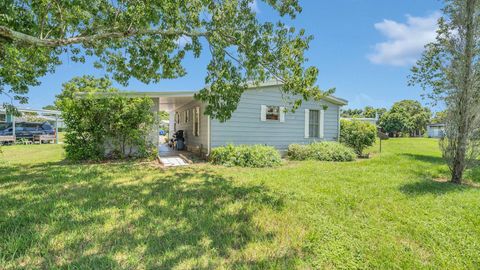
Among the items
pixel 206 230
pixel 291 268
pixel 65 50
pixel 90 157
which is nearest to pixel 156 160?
pixel 90 157

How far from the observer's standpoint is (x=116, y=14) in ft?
17.8

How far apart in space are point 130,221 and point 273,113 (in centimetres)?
816

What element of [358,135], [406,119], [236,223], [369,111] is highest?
[369,111]

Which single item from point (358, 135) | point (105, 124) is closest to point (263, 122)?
point (358, 135)

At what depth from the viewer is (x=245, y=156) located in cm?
855

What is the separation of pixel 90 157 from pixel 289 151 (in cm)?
785

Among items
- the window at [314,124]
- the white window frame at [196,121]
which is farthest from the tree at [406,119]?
the white window frame at [196,121]

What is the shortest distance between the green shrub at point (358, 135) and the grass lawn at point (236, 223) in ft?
19.5

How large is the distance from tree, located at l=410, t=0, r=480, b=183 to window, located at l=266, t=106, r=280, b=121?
5.77 metres

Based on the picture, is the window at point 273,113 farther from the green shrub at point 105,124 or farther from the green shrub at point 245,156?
the green shrub at point 105,124

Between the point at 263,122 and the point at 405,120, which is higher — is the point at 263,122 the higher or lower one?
the lower one

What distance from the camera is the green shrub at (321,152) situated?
392 inches

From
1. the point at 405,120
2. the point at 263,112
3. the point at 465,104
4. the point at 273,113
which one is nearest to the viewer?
the point at 465,104

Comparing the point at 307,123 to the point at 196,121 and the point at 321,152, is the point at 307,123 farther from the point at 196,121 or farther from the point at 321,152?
the point at 196,121
